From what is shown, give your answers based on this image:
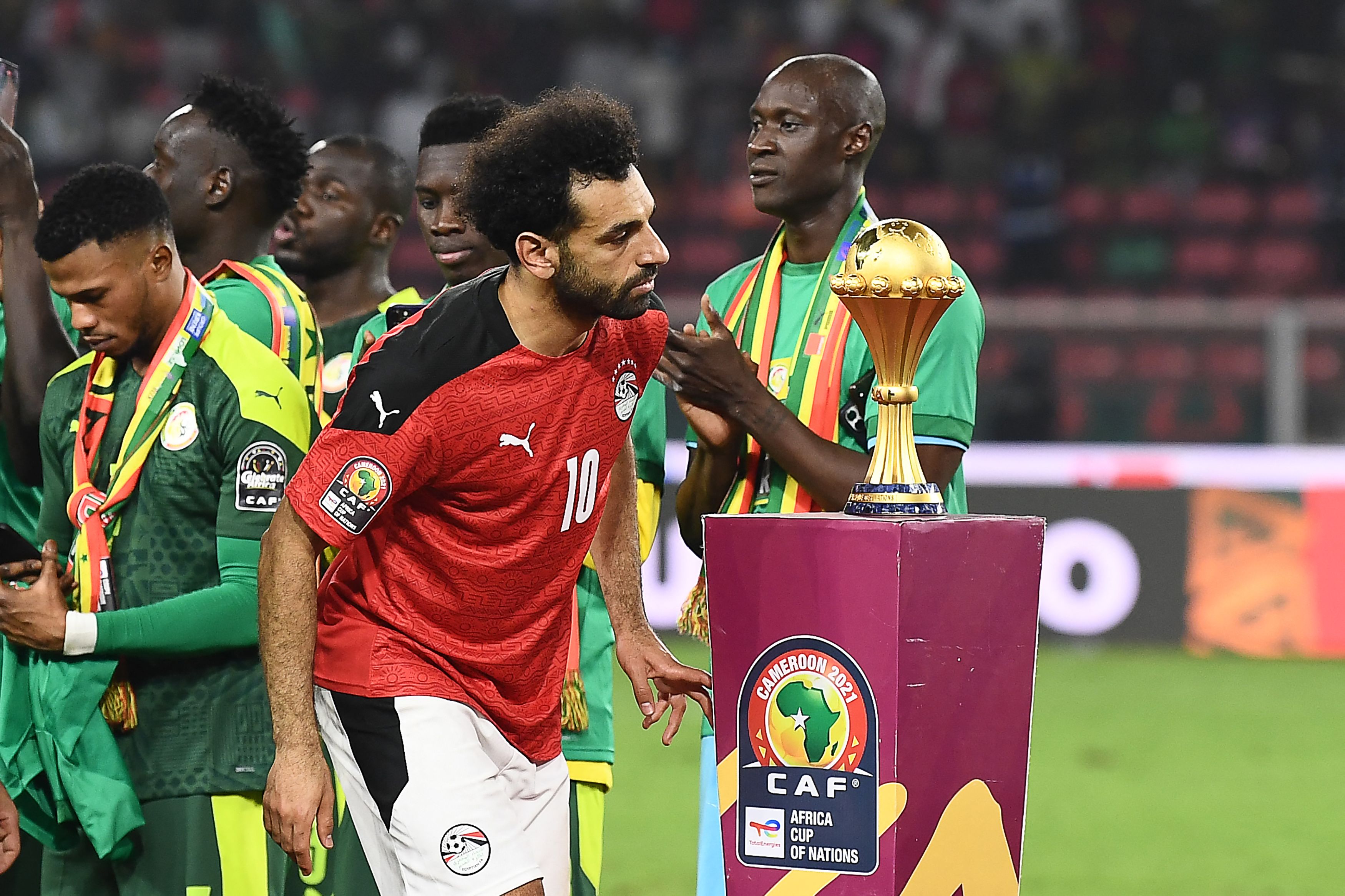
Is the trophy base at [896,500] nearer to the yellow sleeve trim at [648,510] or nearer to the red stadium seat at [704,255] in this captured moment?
the yellow sleeve trim at [648,510]

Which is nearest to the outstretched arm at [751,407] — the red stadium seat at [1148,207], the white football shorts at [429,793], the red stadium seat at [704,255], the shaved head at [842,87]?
the shaved head at [842,87]

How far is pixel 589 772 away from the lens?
14.0 ft

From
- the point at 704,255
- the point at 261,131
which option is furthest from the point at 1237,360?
the point at 261,131

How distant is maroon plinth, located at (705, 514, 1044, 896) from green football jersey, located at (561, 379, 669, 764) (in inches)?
51.1

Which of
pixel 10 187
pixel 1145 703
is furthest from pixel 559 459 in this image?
pixel 1145 703

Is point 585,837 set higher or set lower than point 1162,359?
lower

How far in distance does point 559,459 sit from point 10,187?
5.09 feet

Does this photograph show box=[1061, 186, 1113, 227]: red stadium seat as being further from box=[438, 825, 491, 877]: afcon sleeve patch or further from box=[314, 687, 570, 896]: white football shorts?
box=[438, 825, 491, 877]: afcon sleeve patch

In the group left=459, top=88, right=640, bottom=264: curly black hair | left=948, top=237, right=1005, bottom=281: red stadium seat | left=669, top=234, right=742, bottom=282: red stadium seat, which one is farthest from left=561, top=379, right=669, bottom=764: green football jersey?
left=948, top=237, right=1005, bottom=281: red stadium seat

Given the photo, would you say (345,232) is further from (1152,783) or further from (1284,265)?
(1284,265)

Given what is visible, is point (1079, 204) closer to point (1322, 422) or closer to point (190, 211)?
point (1322, 422)

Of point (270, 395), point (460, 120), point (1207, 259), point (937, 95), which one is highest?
point (937, 95)

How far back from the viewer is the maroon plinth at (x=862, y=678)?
278 cm

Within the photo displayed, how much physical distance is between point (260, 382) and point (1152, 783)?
545 centimetres
